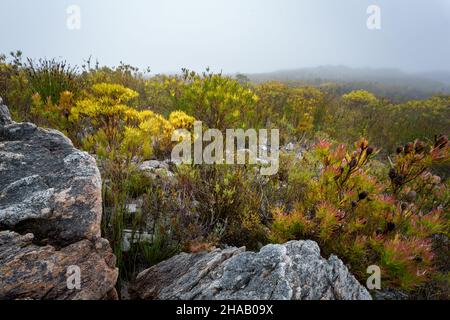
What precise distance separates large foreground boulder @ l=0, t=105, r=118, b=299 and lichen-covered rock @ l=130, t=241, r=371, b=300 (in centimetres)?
37

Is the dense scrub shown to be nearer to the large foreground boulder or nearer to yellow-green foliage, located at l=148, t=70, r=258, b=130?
yellow-green foliage, located at l=148, t=70, r=258, b=130

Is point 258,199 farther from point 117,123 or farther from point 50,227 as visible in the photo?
point 117,123

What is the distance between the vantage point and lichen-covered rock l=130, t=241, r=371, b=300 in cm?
185

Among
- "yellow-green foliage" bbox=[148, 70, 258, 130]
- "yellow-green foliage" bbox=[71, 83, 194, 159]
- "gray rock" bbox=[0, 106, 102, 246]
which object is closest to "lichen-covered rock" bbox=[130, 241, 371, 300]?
"gray rock" bbox=[0, 106, 102, 246]

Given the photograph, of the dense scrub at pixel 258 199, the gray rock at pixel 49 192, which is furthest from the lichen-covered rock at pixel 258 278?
the gray rock at pixel 49 192

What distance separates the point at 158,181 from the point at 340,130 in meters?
5.77

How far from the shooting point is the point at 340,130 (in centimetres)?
755

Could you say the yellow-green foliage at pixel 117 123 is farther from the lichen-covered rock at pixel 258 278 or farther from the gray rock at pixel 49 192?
the lichen-covered rock at pixel 258 278

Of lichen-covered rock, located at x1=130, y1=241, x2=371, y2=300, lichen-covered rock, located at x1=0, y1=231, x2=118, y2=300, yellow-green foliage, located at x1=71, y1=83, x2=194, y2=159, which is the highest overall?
yellow-green foliage, located at x1=71, y1=83, x2=194, y2=159

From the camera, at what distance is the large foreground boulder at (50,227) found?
5.47ft

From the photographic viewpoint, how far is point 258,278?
75.7 inches

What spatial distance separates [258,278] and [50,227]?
139 cm
